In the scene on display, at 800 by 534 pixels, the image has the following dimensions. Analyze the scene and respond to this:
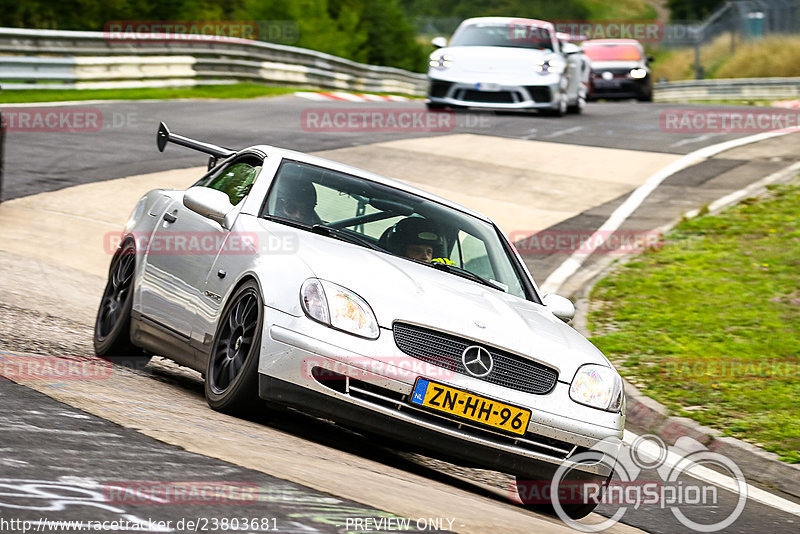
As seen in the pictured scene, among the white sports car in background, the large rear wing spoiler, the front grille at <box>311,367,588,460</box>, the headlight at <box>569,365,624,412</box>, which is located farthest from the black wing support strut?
the white sports car in background

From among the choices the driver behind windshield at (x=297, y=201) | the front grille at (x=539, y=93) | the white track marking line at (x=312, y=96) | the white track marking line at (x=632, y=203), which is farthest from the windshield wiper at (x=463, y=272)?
the white track marking line at (x=312, y=96)

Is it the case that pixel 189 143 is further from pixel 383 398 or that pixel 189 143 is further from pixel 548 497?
pixel 548 497

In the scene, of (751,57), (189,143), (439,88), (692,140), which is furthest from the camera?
(751,57)

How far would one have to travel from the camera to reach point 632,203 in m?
15.5

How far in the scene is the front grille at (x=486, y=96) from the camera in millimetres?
21828

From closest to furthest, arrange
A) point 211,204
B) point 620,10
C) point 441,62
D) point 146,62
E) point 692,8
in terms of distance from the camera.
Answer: point 211,204 → point 441,62 → point 146,62 → point 692,8 → point 620,10

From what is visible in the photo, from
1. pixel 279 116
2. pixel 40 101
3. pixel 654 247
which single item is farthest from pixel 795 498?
pixel 40 101

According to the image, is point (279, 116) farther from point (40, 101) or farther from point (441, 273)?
point (441, 273)

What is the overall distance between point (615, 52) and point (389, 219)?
29940 mm

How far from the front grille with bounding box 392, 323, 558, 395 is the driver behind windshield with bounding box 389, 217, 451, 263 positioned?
1.04 meters

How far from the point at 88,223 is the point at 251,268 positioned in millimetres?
6958

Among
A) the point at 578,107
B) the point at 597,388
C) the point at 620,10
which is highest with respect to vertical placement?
the point at 597,388

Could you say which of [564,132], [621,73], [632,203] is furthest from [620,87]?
[632,203]

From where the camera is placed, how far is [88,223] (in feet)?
40.5
